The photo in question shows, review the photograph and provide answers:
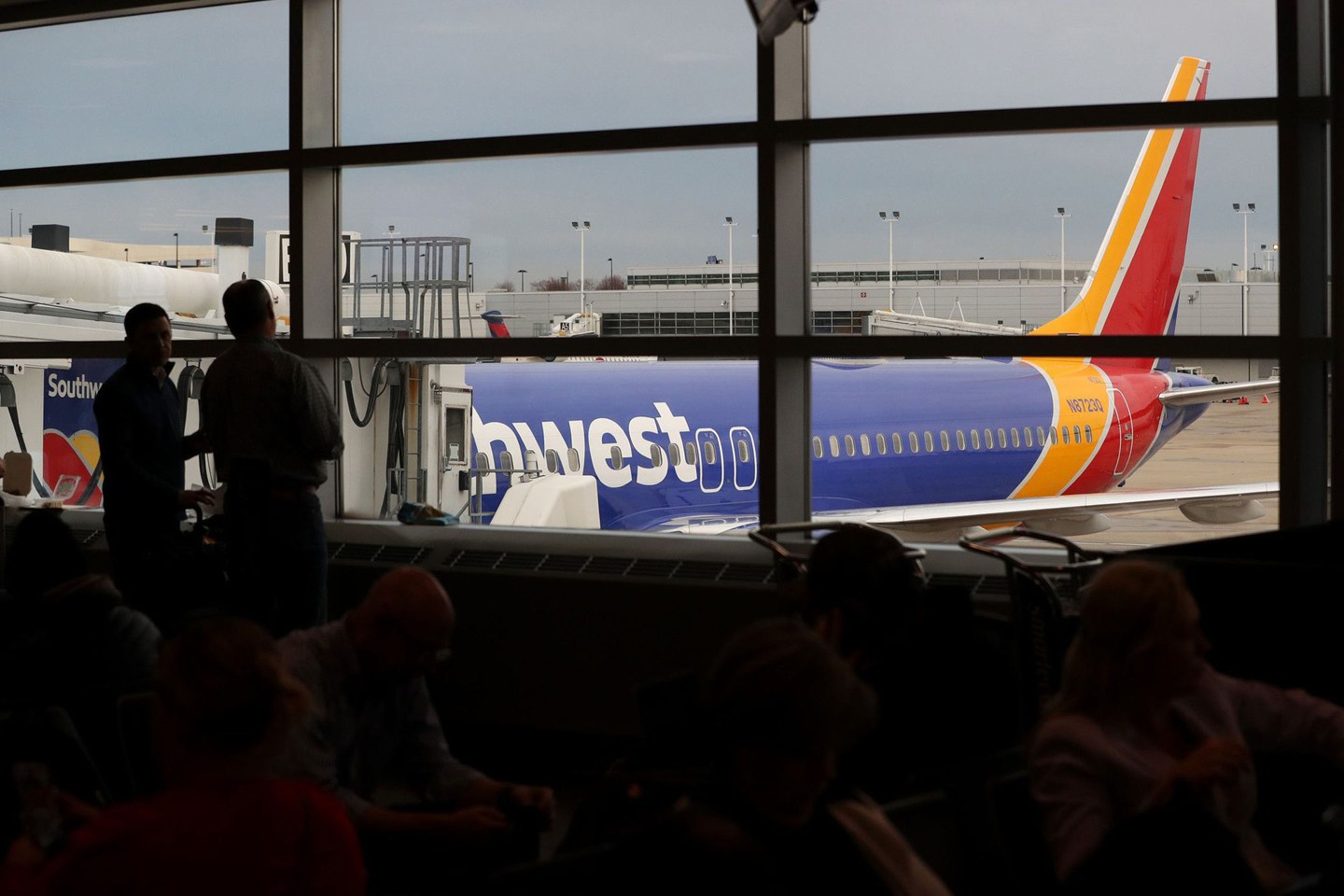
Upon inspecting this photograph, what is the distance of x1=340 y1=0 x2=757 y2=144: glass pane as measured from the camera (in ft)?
15.0

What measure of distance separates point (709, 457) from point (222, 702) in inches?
225

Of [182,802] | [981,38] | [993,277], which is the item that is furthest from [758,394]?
[182,802]

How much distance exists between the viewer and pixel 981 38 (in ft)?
14.2

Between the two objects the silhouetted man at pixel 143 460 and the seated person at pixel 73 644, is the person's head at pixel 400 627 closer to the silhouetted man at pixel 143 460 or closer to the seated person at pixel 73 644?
the seated person at pixel 73 644

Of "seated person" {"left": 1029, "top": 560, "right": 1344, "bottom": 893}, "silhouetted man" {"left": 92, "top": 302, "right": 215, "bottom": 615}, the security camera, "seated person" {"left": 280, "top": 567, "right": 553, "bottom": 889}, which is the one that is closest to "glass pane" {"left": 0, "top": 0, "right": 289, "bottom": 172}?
"silhouetted man" {"left": 92, "top": 302, "right": 215, "bottom": 615}

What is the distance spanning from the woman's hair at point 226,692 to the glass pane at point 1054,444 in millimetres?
3092

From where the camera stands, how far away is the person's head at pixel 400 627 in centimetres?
210

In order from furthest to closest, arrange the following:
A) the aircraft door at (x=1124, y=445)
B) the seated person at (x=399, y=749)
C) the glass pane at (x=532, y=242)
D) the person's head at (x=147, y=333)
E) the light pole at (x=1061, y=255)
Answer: the aircraft door at (x=1124, y=445) < the glass pane at (x=532, y=242) < the light pole at (x=1061, y=255) < the person's head at (x=147, y=333) < the seated person at (x=399, y=749)

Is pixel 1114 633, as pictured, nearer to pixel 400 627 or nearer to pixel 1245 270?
pixel 400 627

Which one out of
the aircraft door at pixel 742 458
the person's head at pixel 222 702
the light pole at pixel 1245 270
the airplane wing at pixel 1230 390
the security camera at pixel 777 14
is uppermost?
the security camera at pixel 777 14

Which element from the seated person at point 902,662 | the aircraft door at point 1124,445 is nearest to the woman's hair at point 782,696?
the seated person at point 902,662

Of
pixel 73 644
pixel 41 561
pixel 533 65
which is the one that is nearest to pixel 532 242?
pixel 533 65

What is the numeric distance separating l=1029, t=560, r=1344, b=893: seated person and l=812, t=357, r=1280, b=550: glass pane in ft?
6.51

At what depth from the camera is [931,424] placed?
305 inches
